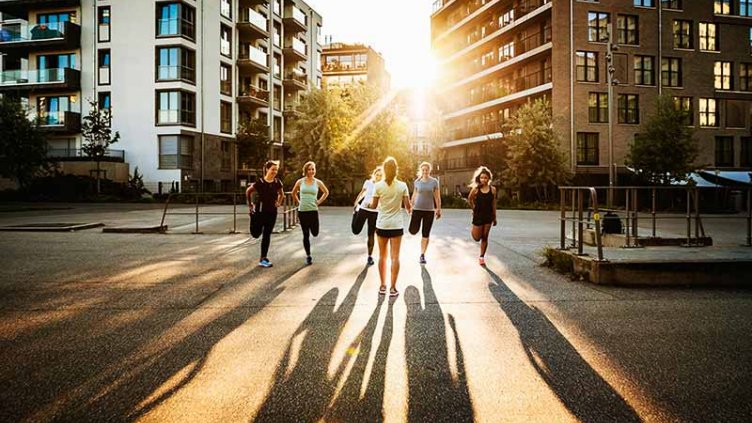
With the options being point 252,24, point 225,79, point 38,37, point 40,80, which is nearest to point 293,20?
point 252,24

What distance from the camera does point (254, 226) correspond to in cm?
887

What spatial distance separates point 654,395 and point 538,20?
40.2m

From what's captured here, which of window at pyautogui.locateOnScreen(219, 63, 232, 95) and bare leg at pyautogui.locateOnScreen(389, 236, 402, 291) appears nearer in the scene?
bare leg at pyautogui.locateOnScreen(389, 236, 402, 291)

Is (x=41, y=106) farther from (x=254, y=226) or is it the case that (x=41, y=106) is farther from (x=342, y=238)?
(x=254, y=226)

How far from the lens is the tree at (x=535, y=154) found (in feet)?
102

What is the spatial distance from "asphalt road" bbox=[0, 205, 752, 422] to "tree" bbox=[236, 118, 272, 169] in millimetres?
Result: 30293

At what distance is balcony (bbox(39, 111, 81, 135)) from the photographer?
36.8m

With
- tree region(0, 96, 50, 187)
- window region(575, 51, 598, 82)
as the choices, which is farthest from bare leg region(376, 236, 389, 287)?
window region(575, 51, 598, 82)

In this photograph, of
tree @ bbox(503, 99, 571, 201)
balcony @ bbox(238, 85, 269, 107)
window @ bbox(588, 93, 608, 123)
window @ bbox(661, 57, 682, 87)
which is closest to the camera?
tree @ bbox(503, 99, 571, 201)

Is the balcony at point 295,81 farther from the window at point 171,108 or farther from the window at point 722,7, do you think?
the window at point 722,7

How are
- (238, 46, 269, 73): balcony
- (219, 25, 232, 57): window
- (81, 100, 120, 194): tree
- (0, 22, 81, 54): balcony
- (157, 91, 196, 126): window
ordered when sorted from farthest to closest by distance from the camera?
1. (238, 46, 269, 73): balcony
2. (219, 25, 232, 57): window
3. (0, 22, 81, 54): balcony
4. (157, 91, 196, 126): window
5. (81, 100, 120, 194): tree

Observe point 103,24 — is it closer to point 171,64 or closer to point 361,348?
point 171,64

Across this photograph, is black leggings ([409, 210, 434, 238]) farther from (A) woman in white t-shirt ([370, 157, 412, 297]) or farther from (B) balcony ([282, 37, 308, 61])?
(B) balcony ([282, 37, 308, 61])

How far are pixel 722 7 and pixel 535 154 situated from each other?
21.1 meters
